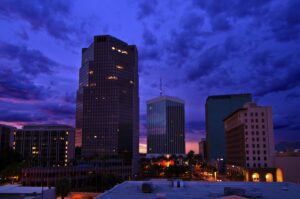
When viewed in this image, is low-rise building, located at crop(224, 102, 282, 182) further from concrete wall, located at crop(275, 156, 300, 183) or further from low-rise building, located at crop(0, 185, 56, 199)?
low-rise building, located at crop(0, 185, 56, 199)

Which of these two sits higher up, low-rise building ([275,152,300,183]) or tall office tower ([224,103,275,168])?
tall office tower ([224,103,275,168])

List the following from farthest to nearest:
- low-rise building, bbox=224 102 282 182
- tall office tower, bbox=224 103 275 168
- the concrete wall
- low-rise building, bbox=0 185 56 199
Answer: tall office tower, bbox=224 103 275 168, low-rise building, bbox=224 102 282 182, the concrete wall, low-rise building, bbox=0 185 56 199

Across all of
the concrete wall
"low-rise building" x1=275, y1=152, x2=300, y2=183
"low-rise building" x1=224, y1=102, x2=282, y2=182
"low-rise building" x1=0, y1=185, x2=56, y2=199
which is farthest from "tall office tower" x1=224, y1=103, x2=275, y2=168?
"low-rise building" x1=0, y1=185, x2=56, y2=199

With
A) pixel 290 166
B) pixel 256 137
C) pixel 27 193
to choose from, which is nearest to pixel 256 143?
pixel 256 137

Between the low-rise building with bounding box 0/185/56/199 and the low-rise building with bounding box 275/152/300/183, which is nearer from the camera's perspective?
the low-rise building with bounding box 0/185/56/199

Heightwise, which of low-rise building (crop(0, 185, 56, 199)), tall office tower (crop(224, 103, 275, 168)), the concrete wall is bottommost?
the concrete wall

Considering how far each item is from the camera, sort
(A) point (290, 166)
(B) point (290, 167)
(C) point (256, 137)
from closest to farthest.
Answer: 1. (B) point (290, 167)
2. (A) point (290, 166)
3. (C) point (256, 137)

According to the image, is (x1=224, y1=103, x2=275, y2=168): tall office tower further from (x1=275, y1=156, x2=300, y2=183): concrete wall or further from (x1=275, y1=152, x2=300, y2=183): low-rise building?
(x1=275, y1=156, x2=300, y2=183): concrete wall

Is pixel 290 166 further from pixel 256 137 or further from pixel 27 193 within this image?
pixel 27 193

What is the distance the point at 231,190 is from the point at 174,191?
934 cm

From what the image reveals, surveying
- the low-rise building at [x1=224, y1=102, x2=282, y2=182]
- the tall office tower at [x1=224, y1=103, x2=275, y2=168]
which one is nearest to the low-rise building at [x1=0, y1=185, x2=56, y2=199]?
the low-rise building at [x1=224, y1=102, x2=282, y2=182]

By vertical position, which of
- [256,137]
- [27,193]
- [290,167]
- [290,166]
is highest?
[256,137]

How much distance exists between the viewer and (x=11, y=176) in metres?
138

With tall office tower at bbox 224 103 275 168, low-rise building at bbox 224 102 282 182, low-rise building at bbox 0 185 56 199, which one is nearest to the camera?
low-rise building at bbox 0 185 56 199
